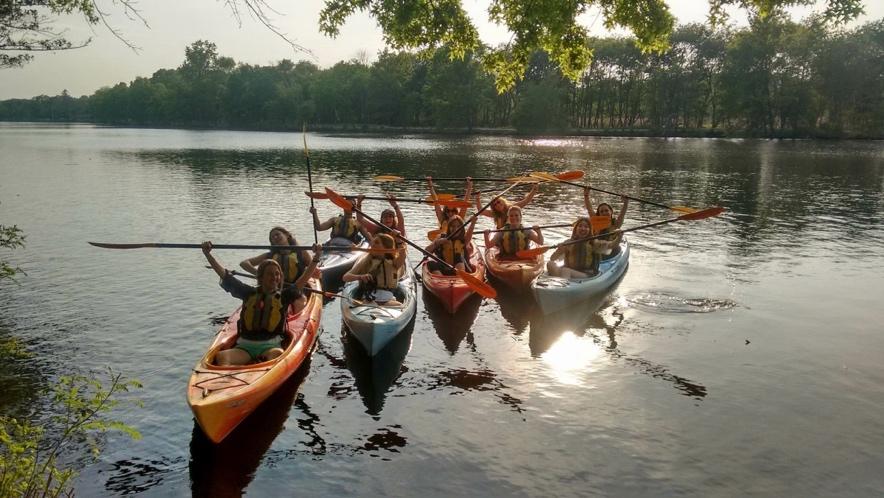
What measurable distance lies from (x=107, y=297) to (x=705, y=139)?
80104 millimetres

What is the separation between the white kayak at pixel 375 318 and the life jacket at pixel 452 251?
243cm

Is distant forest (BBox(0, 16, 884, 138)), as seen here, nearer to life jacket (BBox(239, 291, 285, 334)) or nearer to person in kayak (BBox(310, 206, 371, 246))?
person in kayak (BBox(310, 206, 371, 246))

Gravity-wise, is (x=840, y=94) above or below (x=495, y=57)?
above

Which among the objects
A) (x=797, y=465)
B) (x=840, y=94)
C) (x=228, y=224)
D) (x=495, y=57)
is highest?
(x=840, y=94)

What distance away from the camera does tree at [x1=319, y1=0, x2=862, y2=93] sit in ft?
28.9

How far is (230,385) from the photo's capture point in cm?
762

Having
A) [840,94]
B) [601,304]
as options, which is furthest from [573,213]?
[840,94]

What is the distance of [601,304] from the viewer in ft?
45.1

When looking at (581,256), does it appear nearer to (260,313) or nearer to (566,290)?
(566,290)

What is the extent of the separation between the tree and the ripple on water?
564cm

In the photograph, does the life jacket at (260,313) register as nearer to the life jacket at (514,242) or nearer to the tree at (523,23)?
the tree at (523,23)

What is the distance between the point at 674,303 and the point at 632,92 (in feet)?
278

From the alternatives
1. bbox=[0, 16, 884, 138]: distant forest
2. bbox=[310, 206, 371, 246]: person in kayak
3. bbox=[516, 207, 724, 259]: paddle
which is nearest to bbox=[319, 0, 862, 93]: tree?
bbox=[516, 207, 724, 259]: paddle

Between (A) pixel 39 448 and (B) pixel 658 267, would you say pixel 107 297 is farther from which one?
(B) pixel 658 267
